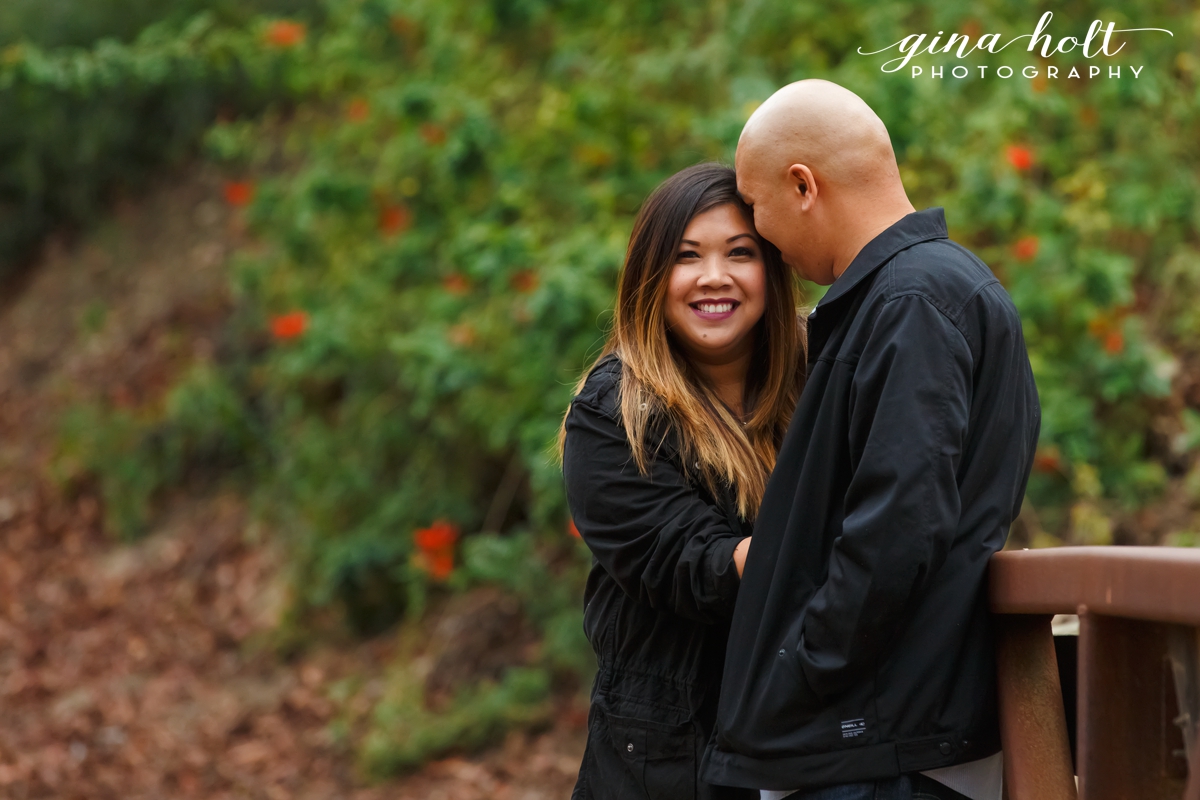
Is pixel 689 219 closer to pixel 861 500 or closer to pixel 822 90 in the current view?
pixel 822 90

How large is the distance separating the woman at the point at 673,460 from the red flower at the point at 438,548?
2917 mm

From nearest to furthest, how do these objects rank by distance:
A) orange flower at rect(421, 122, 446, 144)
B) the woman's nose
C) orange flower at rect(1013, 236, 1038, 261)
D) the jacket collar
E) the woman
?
the jacket collar < the woman < the woman's nose < orange flower at rect(1013, 236, 1038, 261) < orange flower at rect(421, 122, 446, 144)

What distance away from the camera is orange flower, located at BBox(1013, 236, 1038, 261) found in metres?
4.51

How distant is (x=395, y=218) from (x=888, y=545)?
185 inches

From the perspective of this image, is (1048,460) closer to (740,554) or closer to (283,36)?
(740,554)

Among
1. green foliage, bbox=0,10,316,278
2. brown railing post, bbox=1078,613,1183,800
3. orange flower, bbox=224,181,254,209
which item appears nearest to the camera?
brown railing post, bbox=1078,613,1183,800

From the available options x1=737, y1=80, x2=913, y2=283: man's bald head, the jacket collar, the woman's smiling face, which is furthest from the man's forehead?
the jacket collar

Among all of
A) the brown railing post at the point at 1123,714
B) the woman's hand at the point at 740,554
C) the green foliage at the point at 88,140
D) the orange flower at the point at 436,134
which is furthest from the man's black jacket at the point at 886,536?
the green foliage at the point at 88,140

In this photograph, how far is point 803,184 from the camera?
2238 mm

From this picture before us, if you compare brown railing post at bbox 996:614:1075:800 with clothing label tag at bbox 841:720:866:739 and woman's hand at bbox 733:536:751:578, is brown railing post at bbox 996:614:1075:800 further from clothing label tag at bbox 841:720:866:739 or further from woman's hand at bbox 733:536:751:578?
woman's hand at bbox 733:536:751:578

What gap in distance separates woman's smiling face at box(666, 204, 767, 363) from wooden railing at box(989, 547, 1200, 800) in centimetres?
84

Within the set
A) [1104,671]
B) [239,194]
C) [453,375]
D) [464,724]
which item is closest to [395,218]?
[453,375]

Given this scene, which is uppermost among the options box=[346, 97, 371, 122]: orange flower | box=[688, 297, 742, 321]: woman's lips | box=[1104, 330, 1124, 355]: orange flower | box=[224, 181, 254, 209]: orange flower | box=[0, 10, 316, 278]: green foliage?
box=[0, 10, 316, 278]: green foliage

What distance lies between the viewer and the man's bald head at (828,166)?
2180mm
